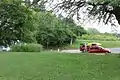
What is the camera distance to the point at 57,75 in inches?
589

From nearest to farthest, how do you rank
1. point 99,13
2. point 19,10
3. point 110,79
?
point 110,79
point 99,13
point 19,10

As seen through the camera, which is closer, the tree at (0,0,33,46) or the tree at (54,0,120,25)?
the tree at (54,0,120,25)

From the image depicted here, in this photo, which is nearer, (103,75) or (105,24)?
(103,75)

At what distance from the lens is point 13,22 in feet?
146

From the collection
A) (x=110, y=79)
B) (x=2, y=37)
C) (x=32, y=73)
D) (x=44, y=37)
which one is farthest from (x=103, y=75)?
(x=44, y=37)

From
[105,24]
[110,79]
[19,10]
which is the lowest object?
[110,79]

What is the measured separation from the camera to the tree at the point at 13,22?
43406 mm

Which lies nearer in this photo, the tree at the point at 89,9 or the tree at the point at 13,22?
the tree at the point at 89,9

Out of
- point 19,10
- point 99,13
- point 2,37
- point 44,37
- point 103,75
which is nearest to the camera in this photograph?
point 103,75

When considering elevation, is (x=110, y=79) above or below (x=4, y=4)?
below

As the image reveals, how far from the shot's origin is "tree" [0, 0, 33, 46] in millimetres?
43406

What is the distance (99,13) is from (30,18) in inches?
944

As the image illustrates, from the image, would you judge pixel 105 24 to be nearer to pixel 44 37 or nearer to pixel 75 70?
pixel 75 70

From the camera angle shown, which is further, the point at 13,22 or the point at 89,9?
the point at 13,22
